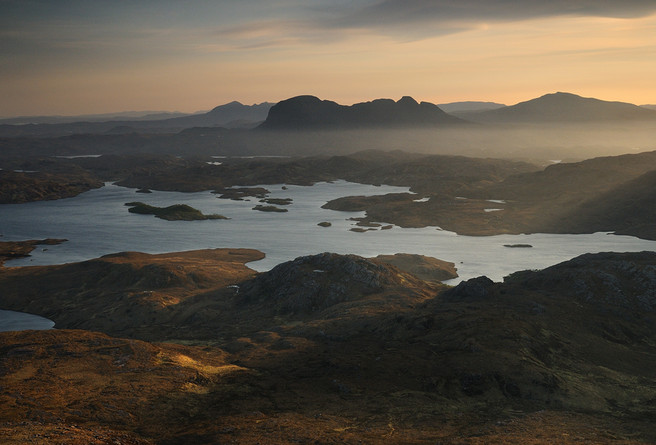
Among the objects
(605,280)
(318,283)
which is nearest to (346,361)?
(318,283)

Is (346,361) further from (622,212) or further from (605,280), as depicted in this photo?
(622,212)

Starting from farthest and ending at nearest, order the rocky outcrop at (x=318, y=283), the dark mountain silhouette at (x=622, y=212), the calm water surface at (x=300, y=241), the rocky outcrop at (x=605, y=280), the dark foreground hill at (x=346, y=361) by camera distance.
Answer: the dark mountain silhouette at (x=622, y=212)
the calm water surface at (x=300, y=241)
the rocky outcrop at (x=318, y=283)
the rocky outcrop at (x=605, y=280)
the dark foreground hill at (x=346, y=361)

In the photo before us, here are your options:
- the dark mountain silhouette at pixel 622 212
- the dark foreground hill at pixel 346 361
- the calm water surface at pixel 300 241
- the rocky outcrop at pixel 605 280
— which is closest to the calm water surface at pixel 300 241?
the calm water surface at pixel 300 241

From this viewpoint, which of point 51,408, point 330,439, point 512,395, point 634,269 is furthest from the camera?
point 634,269

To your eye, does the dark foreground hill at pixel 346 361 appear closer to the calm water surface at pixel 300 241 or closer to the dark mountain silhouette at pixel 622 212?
the calm water surface at pixel 300 241

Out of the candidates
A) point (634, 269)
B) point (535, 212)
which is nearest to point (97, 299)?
point (634, 269)

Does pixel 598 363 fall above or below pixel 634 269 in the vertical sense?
below

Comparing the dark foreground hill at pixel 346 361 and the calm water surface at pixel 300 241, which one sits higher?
the dark foreground hill at pixel 346 361

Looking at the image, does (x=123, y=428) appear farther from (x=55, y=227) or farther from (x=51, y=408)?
(x=55, y=227)
